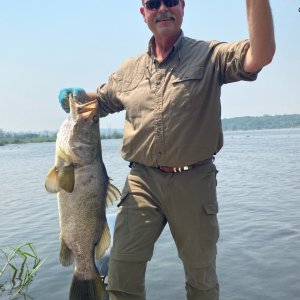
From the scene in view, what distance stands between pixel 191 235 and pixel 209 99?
4.21 ft

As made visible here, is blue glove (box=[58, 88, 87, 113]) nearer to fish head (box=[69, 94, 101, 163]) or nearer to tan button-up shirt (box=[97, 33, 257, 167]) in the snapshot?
fish head (box=[69, 94, 101, 163])

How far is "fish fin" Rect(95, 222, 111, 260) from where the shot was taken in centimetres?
439

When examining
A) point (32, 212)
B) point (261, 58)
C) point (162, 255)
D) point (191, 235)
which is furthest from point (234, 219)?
point (261, 58)

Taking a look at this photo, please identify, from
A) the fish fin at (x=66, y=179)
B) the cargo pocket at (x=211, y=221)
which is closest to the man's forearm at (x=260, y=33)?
the cargo pocket at (x=211, y=221)

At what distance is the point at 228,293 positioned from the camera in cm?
770

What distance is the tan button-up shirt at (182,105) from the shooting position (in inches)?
162

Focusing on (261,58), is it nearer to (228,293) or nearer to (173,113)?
(173,113)

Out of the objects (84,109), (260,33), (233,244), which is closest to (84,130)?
(84,109)

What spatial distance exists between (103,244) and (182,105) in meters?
1.56

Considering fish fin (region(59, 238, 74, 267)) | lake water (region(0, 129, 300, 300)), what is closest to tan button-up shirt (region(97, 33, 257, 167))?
fish fin (region(59, 238, 74, 267))

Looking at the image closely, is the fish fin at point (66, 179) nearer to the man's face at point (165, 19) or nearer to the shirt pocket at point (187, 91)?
the shirt pocket at point (187, 91)

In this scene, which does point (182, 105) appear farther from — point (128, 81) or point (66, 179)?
point (66, 179)

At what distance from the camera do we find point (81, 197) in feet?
14.0

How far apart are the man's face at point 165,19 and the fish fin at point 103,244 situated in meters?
1.98
